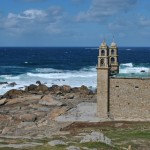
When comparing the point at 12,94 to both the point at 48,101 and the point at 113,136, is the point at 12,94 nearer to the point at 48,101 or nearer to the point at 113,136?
the point at 48,101

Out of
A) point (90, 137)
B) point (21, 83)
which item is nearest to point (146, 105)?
point (90, 137)

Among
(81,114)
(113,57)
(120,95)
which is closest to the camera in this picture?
(120,95)

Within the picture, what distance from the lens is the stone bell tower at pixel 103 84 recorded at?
4034 cm

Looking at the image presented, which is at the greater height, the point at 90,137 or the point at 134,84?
the point at 134,84

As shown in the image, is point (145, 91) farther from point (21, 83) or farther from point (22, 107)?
point (21, 83)

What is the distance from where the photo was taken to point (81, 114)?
42.1m

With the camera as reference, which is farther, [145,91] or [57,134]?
[145,91]

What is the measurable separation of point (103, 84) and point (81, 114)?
400cm

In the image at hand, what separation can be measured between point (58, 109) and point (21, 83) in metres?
34.1

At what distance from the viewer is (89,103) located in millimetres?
49719

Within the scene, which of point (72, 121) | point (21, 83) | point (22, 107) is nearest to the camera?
point (72, 121)

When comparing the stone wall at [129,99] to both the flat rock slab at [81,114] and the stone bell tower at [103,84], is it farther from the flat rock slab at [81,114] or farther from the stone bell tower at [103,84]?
the flat rock slab at [81,114]

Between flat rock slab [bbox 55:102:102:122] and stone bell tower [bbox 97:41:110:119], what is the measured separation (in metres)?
0.99

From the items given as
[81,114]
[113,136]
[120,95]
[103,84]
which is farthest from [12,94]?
[113,136]
